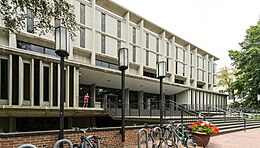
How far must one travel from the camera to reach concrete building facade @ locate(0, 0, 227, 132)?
1561 cm

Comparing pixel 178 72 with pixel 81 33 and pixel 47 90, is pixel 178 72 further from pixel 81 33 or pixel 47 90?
pixel 47 90

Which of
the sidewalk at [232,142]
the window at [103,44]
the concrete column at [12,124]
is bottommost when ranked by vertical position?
the concrete column at [12,124]

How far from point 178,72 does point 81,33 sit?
58.7 ft

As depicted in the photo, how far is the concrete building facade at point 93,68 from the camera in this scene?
51.2 feet

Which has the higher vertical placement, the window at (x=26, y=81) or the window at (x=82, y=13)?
the window at (x=82, y=13)

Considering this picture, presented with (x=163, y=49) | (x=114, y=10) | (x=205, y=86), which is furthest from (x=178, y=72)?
(x=114, y=10)

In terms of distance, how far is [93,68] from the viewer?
66.9 ft

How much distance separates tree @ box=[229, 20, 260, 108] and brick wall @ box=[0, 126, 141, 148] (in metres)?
27.3

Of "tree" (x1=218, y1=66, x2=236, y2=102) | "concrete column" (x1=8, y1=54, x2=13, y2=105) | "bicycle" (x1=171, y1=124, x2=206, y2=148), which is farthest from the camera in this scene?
"tree" (x1=218, y1=66, x2=236, y2=102)

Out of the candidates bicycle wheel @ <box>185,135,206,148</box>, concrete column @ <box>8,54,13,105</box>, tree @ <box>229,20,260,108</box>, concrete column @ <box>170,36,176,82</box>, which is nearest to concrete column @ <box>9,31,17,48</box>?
concrete column @ <box>8,54,13,105</box>

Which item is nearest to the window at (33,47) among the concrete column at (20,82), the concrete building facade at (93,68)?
the concrete building facade at (93,68)

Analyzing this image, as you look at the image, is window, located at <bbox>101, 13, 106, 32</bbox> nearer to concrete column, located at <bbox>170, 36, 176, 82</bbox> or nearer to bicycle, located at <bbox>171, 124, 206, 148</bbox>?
concrete column, located at <bbox>170, 36, 176, 82</bbox>

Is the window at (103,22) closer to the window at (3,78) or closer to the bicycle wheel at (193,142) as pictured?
the window at (3,78)

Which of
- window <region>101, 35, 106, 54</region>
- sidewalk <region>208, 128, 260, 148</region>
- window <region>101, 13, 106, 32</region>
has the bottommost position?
sidewalk <region>208, 128, 260, 148</region>
